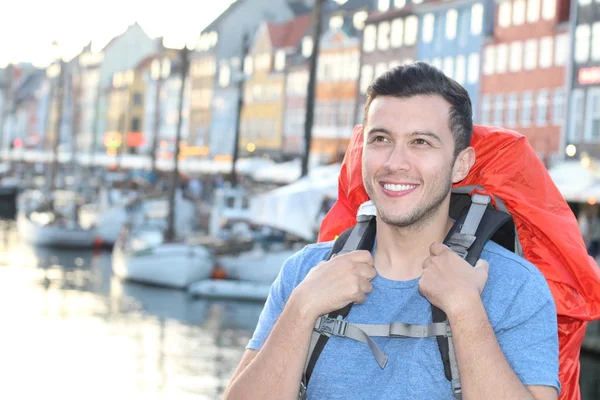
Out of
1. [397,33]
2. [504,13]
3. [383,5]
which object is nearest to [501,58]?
[504,13]

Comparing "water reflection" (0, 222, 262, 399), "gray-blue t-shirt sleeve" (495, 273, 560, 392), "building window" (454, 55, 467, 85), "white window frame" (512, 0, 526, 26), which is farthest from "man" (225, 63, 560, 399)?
"building window" (454, 55, 467, 85)

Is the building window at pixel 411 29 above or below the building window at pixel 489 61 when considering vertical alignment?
above

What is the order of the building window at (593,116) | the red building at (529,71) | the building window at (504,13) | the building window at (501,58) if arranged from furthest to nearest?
the building window at (501,58) → the building window at (504,13) → the red building at (529,71) → the building window at (593,116)

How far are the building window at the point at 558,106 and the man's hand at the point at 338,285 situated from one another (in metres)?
41.6

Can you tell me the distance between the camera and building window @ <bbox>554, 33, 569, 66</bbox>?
43.2m

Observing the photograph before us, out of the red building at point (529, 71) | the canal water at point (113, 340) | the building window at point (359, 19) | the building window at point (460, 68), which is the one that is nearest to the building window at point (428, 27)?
the building window at point (460, 68)

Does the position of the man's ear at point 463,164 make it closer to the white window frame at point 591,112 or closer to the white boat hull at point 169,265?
the white boat hull at point 169,265

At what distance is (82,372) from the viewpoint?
19953mm

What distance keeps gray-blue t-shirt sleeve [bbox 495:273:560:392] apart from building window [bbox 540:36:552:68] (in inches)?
1707

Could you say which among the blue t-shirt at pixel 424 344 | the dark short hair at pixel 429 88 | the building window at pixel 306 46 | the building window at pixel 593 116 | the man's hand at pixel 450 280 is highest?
the building window at pixel 306 46

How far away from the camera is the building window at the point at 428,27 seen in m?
56.8

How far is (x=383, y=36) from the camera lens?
61281 mm

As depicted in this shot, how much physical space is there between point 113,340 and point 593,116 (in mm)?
23244

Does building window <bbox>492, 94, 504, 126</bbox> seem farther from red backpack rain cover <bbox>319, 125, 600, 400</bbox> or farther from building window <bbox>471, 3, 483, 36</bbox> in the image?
red backpack rain cover <bbox>319, 125, 600, 400</bbox>
